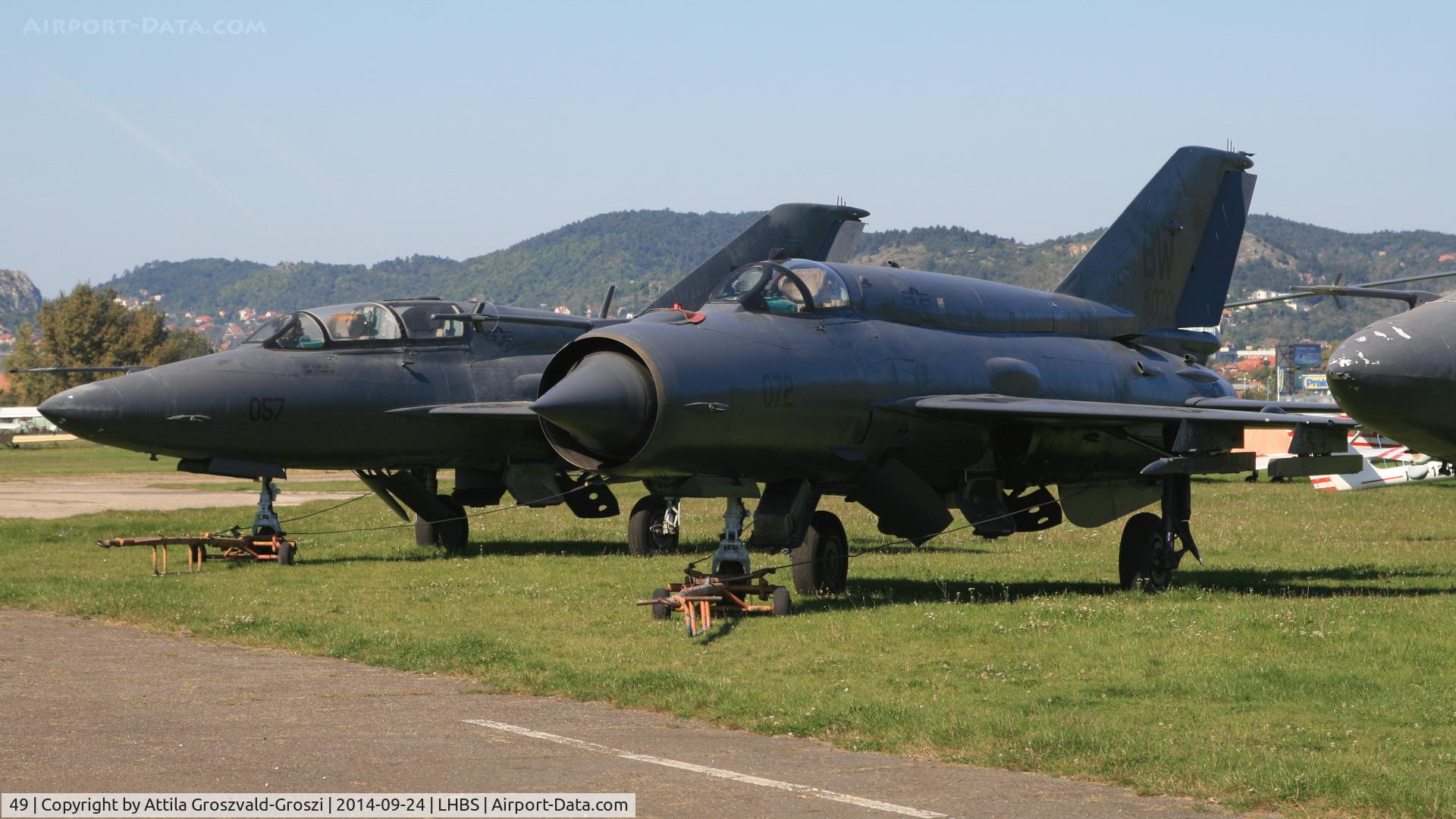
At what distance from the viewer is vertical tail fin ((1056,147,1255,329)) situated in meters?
19.9

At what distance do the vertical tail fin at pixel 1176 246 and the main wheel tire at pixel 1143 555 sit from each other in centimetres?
361

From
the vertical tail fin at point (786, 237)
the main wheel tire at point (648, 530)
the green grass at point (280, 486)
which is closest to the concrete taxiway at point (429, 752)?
the main wheel tire at point (648, 530)

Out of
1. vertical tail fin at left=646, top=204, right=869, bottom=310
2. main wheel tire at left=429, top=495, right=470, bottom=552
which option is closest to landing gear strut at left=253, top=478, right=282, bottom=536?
main wheel tire at left=429, top=495, right=470, bottom=552

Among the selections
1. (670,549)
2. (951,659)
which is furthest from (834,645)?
(670,549)

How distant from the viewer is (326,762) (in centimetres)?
846

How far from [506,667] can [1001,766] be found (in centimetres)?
462

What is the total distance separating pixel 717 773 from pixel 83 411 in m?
13.2

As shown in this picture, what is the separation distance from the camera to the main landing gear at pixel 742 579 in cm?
1433

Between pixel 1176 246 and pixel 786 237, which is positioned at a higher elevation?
pixel 786 237

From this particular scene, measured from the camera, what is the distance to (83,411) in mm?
19000

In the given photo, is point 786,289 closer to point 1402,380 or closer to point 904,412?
point 904,412

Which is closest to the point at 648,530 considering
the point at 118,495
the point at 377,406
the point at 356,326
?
the point at 377,406

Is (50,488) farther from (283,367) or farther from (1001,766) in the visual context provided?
(1001,766)

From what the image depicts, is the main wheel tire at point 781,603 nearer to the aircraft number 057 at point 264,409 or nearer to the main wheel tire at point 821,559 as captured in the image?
the main wheel tire at point 821,559
